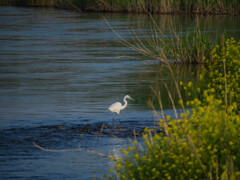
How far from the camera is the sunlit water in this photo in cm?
859

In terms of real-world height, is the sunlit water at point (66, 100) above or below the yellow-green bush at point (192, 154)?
below

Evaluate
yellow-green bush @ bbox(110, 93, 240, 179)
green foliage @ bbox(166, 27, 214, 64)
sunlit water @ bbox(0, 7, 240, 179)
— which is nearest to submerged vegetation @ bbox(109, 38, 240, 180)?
yellow-green bush @ bbox(110, 93, 240, 179)

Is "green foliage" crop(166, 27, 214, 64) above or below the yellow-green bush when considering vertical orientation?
below

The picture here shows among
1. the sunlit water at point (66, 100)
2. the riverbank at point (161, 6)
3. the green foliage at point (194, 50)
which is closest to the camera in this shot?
the sunlit water at point (66, 100)

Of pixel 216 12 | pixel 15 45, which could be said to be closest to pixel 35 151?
pixel 15 45

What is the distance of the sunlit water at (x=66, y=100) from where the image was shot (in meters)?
8.59

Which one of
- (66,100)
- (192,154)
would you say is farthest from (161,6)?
(192,154)

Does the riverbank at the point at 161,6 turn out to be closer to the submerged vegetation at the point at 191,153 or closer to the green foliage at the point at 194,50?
the green foliage at the point at 194,50

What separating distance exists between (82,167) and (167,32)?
2170cm

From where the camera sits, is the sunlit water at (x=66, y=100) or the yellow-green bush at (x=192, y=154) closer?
the yellow-green bush at (x=192, y=154)

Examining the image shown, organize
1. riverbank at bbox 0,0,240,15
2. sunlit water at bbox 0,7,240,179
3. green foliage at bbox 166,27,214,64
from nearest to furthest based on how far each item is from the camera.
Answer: sunlit water at bbox 0,7,240,179 < green foliage at bbox 166,27,214,64 < riverbank at bbox 0,0,240,15

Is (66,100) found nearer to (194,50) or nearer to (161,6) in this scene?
(194,50)

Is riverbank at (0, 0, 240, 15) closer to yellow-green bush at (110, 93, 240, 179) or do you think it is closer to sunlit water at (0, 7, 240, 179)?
sunlit water at (0, 7, 240, 179)

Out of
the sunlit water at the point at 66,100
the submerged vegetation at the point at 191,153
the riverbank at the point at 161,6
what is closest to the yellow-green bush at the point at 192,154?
the submerged vegetation at the point at 191,153
